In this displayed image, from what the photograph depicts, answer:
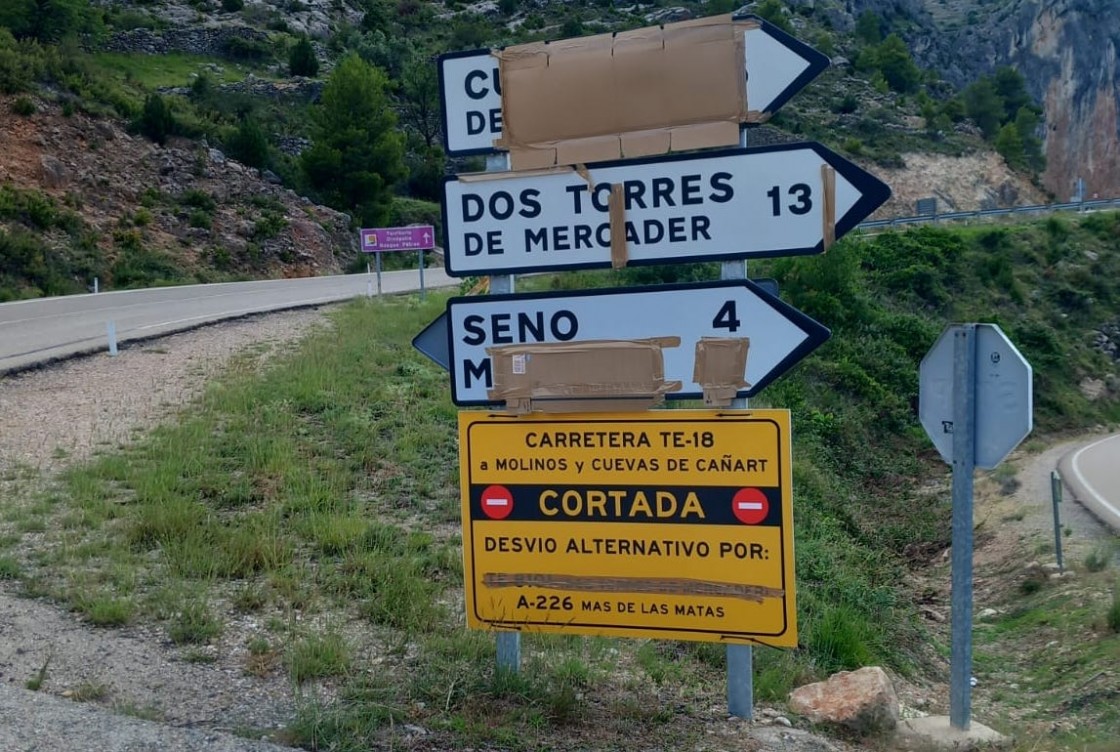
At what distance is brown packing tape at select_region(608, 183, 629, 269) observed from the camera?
421 centimetres

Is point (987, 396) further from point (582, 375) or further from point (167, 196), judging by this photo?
point (167, 196)

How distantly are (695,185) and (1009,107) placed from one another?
92086 millimetres

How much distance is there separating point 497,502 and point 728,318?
1238 mm

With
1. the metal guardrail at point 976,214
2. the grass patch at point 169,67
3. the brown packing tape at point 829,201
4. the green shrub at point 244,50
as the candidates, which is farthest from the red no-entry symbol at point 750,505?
the green shrub at point 244,50

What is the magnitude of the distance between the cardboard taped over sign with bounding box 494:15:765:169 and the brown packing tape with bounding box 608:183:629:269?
15 centimetres

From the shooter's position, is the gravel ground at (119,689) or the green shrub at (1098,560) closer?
the gravel ground at (119,689)

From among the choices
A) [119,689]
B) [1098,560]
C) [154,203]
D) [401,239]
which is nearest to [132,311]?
[401,239]

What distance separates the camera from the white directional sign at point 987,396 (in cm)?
488

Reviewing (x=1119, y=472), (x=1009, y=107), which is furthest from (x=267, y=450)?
(x=1009, y=107)

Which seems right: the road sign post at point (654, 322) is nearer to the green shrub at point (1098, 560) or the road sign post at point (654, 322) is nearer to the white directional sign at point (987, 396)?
the white directional sign at point (987, 396)

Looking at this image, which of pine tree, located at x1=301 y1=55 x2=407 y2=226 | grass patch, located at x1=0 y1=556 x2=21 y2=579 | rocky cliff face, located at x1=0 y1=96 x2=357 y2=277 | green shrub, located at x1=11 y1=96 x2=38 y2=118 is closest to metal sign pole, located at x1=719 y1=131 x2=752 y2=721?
grass patch, located at x1=0 y1=556 x2=21 y2=579

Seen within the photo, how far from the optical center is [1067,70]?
94.1 metres

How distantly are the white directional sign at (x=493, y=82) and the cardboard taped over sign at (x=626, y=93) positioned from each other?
0.08m

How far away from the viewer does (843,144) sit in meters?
60.8
